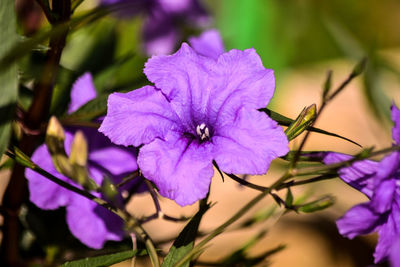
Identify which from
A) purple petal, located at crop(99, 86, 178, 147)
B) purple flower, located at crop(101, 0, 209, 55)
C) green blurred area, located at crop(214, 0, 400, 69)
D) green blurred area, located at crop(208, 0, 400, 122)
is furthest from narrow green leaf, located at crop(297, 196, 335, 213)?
green blurred area, located at crop(214, 0, 400, 69)

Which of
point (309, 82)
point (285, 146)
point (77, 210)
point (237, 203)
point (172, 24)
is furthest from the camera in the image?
point (309, 82)

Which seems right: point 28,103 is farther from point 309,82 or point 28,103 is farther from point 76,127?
point 309,82

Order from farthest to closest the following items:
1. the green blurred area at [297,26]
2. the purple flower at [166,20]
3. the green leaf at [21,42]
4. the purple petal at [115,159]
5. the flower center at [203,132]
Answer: the green blurred area at [297,26] → the purple flower at [166,20] → the purple petal at [115,159] → the flower center at [203,132] → the green leaf at [21,42]

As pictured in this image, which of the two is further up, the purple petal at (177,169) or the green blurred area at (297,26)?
the purple petal at (177,169)

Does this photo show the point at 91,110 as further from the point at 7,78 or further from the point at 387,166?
the point at 387,166

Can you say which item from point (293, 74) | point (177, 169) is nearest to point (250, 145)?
point (177, 169)

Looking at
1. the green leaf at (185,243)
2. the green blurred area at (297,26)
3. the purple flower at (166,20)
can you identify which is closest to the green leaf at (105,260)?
the green leaf at (185,243)

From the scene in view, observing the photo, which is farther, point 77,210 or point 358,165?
point 77,210

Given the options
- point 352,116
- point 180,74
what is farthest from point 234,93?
point 352,116

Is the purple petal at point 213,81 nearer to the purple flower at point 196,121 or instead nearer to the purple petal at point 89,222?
the purple flower at point 196,121
